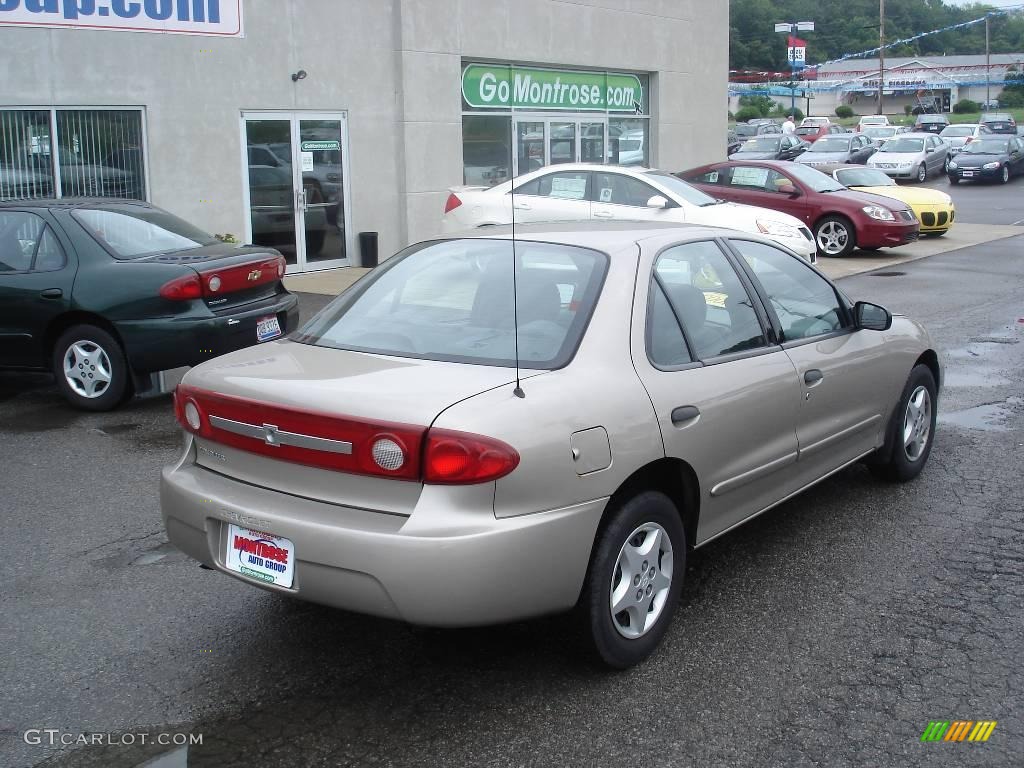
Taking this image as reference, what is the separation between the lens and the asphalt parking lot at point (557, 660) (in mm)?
3521

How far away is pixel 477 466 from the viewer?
346 centimetres

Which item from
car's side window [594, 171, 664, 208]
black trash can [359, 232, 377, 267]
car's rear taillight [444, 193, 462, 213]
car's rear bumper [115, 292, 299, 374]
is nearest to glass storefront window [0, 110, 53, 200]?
black trash can [359, 232, 377, 267]

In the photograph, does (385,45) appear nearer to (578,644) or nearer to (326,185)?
(326,185)

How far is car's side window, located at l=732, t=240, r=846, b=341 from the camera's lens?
5121mm

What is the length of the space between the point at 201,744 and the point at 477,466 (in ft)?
4.11

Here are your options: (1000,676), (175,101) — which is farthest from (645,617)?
(175,101)

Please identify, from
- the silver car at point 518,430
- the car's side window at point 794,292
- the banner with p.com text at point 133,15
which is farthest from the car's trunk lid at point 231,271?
the banner with p.com text at point 133,15

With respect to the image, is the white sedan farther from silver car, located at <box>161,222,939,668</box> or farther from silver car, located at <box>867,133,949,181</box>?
silver car, located at <box>867,133,949,181</box>

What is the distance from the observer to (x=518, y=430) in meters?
3.55

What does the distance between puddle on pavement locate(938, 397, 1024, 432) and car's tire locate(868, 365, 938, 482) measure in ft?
3.92

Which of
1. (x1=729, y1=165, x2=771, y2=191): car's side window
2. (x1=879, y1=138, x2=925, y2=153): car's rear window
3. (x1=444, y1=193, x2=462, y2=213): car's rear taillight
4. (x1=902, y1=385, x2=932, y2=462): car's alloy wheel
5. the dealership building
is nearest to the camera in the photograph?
(x1=902, y1=385, x2=932, y2=462): car's alloy wheel

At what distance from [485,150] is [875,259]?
6488 millimetres

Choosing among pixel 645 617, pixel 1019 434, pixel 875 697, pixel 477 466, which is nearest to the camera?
pixel 477 466

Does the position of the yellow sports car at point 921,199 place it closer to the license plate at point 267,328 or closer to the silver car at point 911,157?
Answer: the license plate at point 267,328
